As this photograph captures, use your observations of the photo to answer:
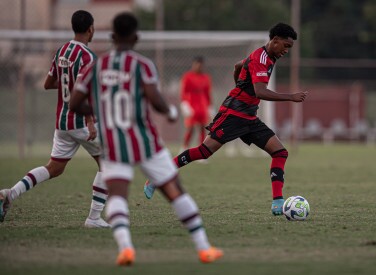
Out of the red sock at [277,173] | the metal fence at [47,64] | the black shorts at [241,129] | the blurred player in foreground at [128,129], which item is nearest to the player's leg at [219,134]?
the black shorts at [241,129]

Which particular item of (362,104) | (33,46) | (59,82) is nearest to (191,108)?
(33,46)

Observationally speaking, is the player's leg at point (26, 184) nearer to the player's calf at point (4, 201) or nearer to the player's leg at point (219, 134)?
the player's calf at point (4, 201)

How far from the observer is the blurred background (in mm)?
22844

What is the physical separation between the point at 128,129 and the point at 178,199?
645mm

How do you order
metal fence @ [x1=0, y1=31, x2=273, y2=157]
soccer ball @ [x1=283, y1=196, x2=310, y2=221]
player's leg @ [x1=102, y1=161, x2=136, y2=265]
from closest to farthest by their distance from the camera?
player's leg @ [x1=102, y1=161, x2=136, y2=265] < soccer ball @ [x1=283, y1=196, x2=310, y2=221] < metal fence @ [x1=0, y1=31, x2=273, y2=157]

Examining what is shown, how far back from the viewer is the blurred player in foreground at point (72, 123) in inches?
337

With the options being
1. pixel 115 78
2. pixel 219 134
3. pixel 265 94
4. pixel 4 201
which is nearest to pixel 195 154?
pixel 219 134

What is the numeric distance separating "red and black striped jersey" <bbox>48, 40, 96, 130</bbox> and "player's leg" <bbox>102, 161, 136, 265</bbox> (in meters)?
2.16

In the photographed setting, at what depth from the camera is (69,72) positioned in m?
8.65

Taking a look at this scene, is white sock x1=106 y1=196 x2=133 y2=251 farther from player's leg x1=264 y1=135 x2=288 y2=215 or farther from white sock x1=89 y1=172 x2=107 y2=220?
player's leg x1=264 y1=135 x2=288 y2=215

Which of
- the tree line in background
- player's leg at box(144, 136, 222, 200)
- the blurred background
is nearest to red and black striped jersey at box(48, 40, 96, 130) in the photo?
player's leg at box(144, 136, 222, 200)

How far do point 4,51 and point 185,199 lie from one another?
17.8m

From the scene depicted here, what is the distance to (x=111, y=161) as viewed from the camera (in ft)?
21.5

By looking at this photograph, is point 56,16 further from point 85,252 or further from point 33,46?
point 85,252
